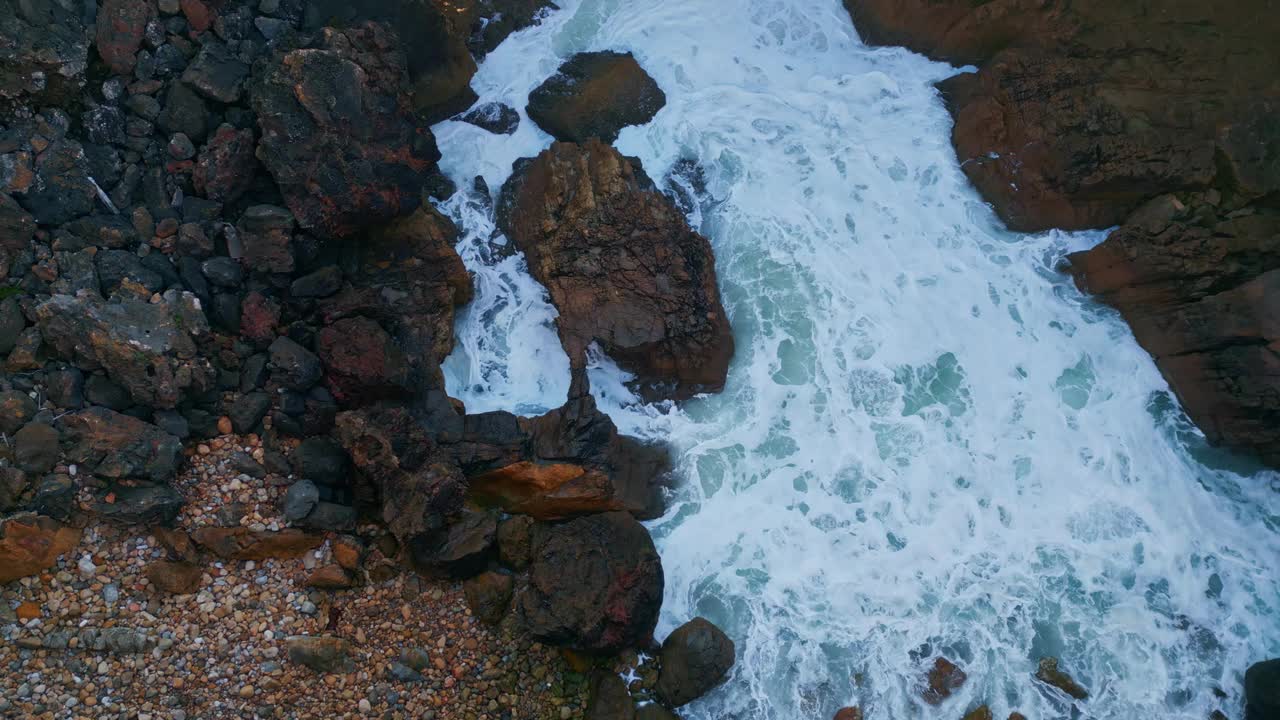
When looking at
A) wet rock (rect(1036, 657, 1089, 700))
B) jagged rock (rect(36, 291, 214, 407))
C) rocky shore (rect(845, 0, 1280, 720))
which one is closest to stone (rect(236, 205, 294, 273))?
jagged rock (rect(36, 291, 214, 407))

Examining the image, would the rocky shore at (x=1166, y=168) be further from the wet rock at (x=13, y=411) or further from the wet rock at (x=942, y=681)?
the wet rock at (x=13, y=411)

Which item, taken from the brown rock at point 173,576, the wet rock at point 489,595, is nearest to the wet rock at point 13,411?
the brown rock at point 173,576

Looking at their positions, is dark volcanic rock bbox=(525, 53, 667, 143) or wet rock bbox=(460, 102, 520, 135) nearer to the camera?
dark volcanic rock bbox=(525, 53, 667, 143)

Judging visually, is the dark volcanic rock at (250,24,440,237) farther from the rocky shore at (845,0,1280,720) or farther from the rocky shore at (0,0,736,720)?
the rocky shore at (845,0,1280,720)

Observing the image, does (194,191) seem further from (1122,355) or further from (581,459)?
(1122,355)

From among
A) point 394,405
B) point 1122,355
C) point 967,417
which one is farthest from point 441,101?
point 1122,355

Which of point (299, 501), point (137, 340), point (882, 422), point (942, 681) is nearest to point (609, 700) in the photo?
point (942, 681)

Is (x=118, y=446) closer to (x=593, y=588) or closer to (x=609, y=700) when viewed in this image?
(x=593, y=588)
